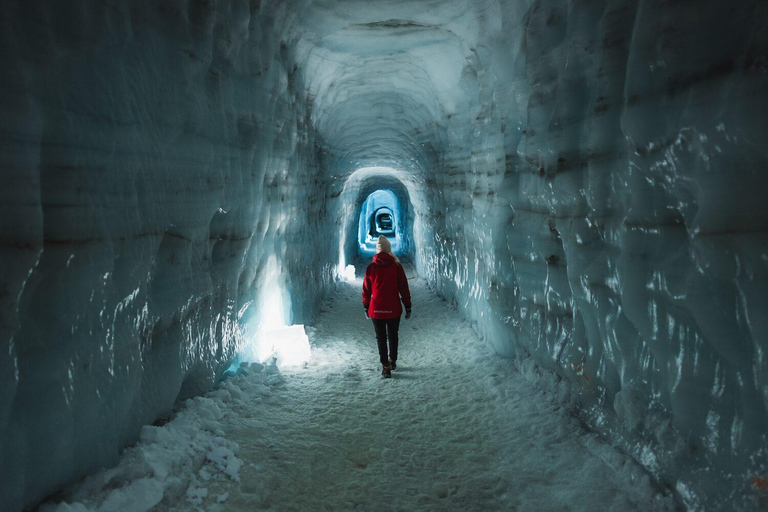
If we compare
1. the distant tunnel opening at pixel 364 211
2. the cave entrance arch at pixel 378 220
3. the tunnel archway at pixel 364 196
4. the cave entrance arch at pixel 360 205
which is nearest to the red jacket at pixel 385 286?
the tunnel archway at pixel 364 196

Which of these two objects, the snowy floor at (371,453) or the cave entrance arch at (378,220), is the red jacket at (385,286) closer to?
the snowy floor at (371,453)

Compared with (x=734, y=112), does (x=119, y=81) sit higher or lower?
higher

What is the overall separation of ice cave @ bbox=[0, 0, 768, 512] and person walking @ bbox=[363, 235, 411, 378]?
376 millimetres

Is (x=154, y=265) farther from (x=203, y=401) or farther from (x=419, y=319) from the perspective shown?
(x=419, y=319)

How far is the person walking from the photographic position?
5.67 m

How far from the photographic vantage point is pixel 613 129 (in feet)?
10.9

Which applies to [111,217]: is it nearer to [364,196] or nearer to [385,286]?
[385,286]

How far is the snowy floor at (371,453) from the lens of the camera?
3.03 meters

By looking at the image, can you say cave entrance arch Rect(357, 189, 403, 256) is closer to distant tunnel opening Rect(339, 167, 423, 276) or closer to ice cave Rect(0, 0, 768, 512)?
distant tunnel opening Rect(339, 167, 423, 276)

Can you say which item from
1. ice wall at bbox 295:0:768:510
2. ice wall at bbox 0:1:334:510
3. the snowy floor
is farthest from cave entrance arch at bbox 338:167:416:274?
ice wall at bbox 0:1:334:510

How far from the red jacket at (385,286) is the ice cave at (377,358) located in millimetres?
855

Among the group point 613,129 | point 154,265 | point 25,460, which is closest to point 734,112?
point 613,129

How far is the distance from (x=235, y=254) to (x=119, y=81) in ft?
7.64

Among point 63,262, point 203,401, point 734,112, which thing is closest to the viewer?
point 734,112
